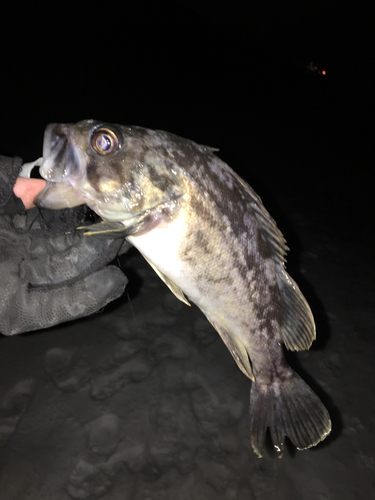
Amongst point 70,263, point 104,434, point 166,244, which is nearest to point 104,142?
point 166,244

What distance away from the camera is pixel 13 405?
233 cm

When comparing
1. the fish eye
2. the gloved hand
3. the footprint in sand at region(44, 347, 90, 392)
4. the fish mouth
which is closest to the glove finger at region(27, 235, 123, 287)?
the gloved hand

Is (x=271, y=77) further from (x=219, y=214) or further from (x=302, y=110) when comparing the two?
(x=219, y=214)

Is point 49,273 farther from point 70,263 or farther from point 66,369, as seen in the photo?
point 66,369

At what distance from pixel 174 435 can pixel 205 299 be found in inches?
56.1

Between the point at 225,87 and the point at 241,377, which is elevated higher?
the point at 225,87

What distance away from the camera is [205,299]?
1.58 m

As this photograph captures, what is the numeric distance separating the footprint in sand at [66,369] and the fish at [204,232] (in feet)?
5.05

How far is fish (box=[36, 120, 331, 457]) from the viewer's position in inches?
51.3

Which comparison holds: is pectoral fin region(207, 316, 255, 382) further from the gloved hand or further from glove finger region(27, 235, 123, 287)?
glove finger region(27, 235, 123, 287)

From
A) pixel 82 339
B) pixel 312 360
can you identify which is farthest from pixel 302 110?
pixel 82 339

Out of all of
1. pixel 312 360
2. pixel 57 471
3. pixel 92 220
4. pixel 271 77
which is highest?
pixel 271 77

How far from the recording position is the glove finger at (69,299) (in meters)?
1.96

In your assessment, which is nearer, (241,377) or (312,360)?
(241,377)
